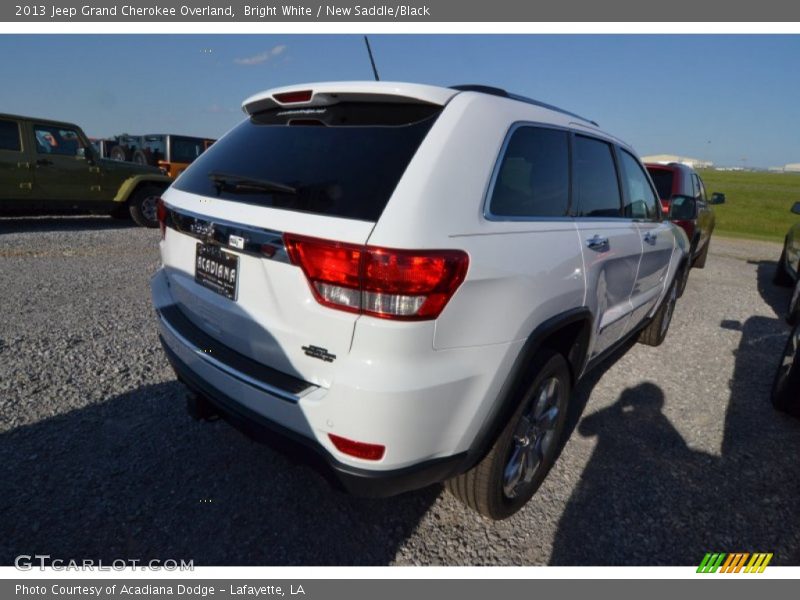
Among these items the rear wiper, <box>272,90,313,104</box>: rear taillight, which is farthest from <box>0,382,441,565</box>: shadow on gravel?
<box>272,90,313,104</box>: rear taillight

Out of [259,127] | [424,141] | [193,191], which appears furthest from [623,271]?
[193,191]

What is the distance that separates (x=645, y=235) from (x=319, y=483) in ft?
8.57

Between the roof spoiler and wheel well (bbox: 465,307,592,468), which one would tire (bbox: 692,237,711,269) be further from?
the roof spoiler

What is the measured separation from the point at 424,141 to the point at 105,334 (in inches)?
140

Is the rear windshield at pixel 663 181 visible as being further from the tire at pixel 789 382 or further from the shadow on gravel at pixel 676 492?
the shadow on gravel at pixel 676 492

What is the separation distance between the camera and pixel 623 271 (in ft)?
9.47

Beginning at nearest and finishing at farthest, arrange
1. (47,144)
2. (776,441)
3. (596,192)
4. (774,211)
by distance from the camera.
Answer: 1. (596,192)
2. (776,441)
3. (47,144)
4. (774,211)

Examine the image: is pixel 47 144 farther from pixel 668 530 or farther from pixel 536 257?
pixel 668 530

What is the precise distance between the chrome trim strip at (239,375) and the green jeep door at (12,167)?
8181 millimetres

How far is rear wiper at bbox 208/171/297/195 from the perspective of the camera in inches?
70.5

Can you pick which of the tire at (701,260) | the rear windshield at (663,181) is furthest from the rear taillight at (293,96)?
the tire at (701,260)

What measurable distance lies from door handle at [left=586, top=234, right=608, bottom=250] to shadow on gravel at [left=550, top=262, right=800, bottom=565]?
124 cm

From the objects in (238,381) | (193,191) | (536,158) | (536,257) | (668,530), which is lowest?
(668,530)

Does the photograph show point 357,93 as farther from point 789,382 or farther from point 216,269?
point 789,382
